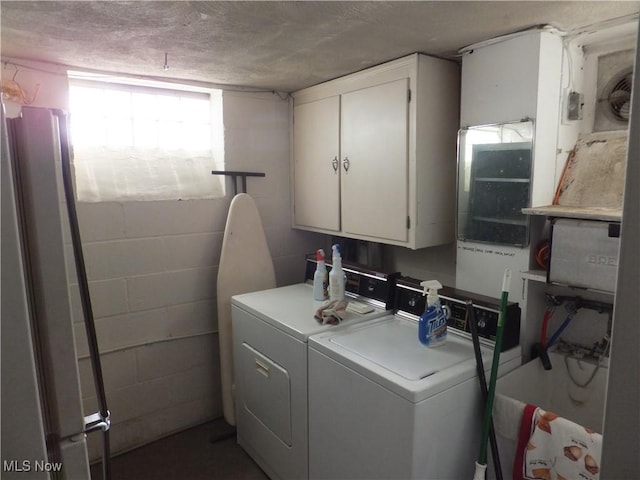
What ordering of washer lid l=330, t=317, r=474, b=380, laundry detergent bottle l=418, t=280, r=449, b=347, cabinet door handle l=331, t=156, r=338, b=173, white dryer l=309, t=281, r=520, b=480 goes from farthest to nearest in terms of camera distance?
1. cabinet door handle l=331, t=156, r=338, b=173
2. laundry detergent bottle l=418, t=280, r=449, b=347
3. washer lid l=330, t=317, r=474, b=380
4. white dryer l=309, t=281, r=520, b=480

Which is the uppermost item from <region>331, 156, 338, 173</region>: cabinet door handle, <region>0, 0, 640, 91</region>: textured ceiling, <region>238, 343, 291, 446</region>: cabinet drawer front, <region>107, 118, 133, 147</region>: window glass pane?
<region>0, 0, 640, 91</region>: textured ceiling

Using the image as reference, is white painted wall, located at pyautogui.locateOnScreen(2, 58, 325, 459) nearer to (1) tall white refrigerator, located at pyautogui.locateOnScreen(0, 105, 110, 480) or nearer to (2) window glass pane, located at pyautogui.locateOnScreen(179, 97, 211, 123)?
(2) window glass pane, located at pyautogui.locateOnScreen(179, 97, 211, 123)

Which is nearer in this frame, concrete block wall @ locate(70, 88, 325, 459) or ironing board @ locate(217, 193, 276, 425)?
concrete block wall @ locate(70, 88, 325, 459)

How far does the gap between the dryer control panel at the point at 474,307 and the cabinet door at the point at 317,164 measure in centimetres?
76

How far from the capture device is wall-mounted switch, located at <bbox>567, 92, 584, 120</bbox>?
180 cm

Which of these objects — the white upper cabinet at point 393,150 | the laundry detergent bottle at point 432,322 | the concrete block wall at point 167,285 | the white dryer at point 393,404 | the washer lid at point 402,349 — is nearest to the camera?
the white dryer at point 393,404

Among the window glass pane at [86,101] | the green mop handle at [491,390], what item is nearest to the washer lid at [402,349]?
the green mop handle at [491,390]

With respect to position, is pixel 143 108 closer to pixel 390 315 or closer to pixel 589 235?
pixel 390 315

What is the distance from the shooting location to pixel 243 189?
2.80 m

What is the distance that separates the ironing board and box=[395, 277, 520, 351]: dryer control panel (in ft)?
3.61

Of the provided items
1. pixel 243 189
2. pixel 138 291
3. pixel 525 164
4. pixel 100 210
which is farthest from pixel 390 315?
pixel 100 210

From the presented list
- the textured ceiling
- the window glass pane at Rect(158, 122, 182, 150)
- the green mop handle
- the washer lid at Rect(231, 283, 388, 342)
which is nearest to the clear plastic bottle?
the washer lid at Rect(231, 283, 388, 342)

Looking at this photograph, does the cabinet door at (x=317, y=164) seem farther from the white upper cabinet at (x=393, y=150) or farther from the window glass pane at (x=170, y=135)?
the window glass pane at (x=170, y=135)

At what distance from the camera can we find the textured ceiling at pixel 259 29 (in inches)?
57.2
